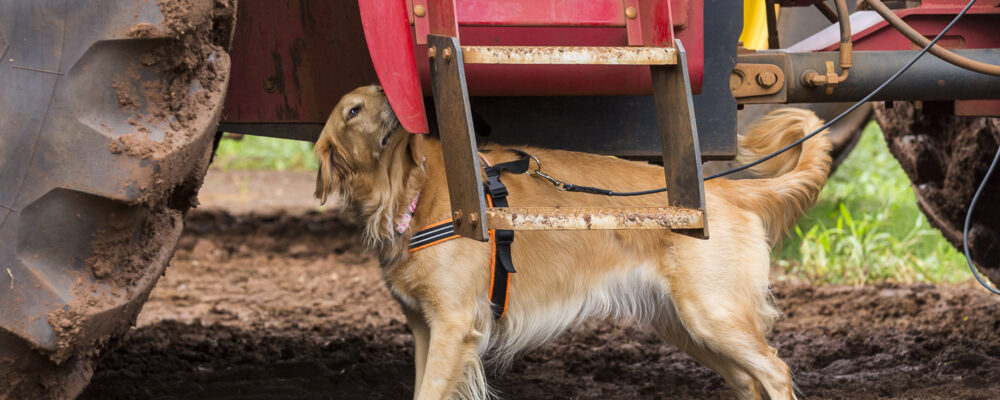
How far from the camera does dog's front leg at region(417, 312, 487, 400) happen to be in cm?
279

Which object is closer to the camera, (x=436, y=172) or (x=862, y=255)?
(x=436, y=172)

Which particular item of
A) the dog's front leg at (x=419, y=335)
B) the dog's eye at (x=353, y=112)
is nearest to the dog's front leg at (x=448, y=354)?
the dog's front leg at (x=419, y=335)

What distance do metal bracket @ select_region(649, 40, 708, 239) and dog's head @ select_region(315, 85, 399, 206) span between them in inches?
33.4

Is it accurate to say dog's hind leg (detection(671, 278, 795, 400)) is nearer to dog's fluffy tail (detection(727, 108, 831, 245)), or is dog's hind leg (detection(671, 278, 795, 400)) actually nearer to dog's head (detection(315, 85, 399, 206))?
dog's fluffy tail (detection(727, 108, 831, 245))

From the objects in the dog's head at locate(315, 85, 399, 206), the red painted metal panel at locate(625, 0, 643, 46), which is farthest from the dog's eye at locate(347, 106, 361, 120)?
the red painted metal panel at locate(625, 0, 643, 46)

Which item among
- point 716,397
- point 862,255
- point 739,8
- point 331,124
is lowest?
point 862,255

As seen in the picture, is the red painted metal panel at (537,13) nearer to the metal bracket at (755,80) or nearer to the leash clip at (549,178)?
the metal bracket at (755,80)

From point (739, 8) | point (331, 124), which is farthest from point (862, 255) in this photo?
point (331, 124)

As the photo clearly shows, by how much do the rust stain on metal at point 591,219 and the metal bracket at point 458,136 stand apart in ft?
0.16

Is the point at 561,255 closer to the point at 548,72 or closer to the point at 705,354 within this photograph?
the point at 705,354

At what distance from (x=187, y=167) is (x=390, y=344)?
2389 mm

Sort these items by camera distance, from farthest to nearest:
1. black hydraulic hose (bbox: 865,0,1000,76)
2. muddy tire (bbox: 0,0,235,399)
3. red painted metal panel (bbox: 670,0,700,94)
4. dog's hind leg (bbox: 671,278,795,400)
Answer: dog's hind leg (bbox: 671,278,795,400)
black hydraulic hose (bbox: 865,0,1000,76)
red painted metal panel (bbox: 670,0,700,94)
muddy tire (bbox: 0,0,235,399)

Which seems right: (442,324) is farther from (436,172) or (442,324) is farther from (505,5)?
(505,5)

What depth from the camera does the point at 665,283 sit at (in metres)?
2.99
